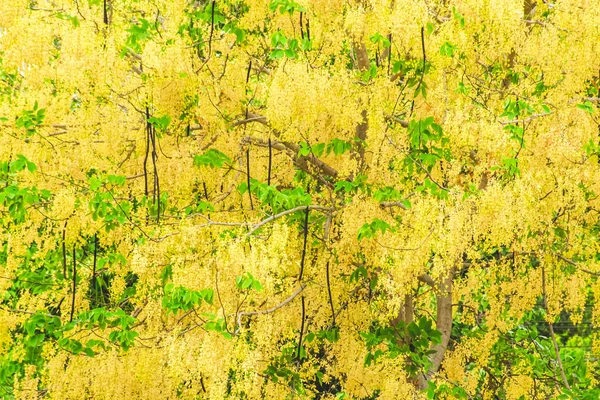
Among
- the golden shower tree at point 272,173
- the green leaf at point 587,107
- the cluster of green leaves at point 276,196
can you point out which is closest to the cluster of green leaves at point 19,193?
the golden shower tree at point 272,173

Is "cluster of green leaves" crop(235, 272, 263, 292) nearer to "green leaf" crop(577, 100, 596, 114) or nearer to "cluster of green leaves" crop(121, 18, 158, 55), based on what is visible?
"cluster of green leaves" crop(121, 18, 158, 55)

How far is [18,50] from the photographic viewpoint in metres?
5.93

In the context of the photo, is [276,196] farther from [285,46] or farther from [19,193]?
[19,193]

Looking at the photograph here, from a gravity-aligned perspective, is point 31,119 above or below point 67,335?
above

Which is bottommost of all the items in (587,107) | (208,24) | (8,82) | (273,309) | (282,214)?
(273,309)

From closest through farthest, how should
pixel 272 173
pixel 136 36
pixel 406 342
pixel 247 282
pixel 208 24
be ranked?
pixel 247 282
pixel 136 36
pixel 208 24
pixel 406 342
pixel 272 173

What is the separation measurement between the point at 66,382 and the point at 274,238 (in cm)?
227

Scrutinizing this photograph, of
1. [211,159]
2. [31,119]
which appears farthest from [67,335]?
[211,159]

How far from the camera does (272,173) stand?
290 inches

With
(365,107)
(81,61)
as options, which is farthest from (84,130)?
(365,107)

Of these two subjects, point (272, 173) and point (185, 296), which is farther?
point (272, 173)

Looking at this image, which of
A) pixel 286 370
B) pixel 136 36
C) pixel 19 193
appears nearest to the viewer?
pixel 19 193

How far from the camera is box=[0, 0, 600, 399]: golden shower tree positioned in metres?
5.68

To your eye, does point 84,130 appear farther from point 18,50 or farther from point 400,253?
point 400,253
